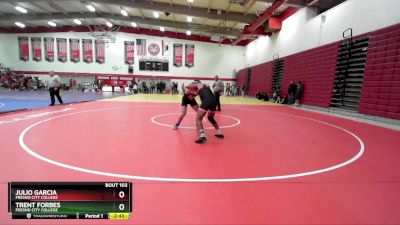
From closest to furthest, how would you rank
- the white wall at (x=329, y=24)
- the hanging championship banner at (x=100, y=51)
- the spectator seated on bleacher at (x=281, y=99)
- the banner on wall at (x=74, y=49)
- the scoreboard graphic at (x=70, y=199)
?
the scoreboard graphic at (x=70, y=199) → the white wall at (x=329, y=24) → the spectator seated on bleacher at (x=281, y=99) → the banner on wall at (x=74, y=49) → the hanging championship banner at (x=100, y=51)

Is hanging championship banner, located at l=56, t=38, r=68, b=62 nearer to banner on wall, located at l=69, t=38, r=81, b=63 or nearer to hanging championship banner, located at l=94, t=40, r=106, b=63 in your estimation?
banner on wall, located at l=69, t=38, r=81, b=63

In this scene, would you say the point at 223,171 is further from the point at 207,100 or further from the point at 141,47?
the point at 141,47

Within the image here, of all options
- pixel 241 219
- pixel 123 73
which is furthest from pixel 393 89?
pixel 123 73

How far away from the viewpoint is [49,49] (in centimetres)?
2842

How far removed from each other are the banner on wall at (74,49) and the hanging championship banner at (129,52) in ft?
18.8

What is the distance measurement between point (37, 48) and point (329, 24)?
31216 millimetres

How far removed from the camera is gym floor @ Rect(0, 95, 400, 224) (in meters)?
2.39

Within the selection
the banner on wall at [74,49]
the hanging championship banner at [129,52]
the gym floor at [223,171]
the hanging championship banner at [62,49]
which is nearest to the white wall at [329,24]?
the gym floor at [223,171]

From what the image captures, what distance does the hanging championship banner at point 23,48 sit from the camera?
2841cm

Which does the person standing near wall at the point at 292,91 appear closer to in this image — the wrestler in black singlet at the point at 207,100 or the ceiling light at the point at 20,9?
the wrestler in black singlet at the point at 207,100

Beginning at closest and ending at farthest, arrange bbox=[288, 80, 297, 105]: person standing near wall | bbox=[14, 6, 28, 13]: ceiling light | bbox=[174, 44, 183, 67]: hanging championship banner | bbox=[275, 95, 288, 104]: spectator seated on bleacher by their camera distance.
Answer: bbox=[288, 80, 297, 105]: person standing near wall, bbox=[275, 95, 288, 104]: spectator seated on bleacher, bbox=[14, 6, 28, 13]: ceiling light, bbox=[174, 44, 183, 67]: hanging championship banner

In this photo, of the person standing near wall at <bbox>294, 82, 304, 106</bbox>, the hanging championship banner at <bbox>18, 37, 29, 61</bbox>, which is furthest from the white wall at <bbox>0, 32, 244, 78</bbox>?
the person standing near wall at <bbox>294, 82, 304, 106</bbox>

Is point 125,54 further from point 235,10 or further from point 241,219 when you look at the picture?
point 241,219

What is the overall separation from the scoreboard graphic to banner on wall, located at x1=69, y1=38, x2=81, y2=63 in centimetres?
3122
